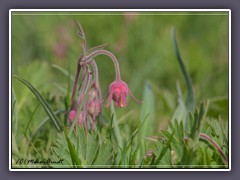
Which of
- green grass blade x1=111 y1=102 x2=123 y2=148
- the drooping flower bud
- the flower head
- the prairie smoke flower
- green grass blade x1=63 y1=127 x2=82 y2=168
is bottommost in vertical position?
green grass blade x1=63 y1=127 x2=82 y2=168

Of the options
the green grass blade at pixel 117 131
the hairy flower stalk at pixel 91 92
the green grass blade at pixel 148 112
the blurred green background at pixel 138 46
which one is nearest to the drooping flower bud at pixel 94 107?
the hairy flower stalk at pixel 91 92

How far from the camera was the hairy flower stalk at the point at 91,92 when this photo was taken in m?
2.56

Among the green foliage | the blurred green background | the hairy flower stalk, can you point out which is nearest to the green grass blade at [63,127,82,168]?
the green foliage

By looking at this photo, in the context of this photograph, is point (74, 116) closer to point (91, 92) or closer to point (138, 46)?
point (91, 92)

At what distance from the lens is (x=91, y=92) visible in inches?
102

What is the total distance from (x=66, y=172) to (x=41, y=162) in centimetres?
13

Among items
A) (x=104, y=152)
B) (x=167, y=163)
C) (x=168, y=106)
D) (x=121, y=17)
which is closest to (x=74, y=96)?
(x=104, y=152)

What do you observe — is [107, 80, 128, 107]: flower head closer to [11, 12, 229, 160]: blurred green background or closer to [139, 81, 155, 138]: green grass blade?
[139, 81, 155, 138]: green grass blade

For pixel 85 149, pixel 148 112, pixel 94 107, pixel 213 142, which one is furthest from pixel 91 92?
pixel 148 112

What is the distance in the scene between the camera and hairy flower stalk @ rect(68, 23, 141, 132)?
2562 millimetres

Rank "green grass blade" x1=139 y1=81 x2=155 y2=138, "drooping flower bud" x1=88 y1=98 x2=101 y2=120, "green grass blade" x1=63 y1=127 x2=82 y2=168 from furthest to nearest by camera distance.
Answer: "green grass blade" x1=139 y1=81 x2=155 y2=138 → "drooping flower bud" x1=88 y1=98 x2=101 y2=120 → "green grass blade" x1=63 y1=127 x2=82 y2=168

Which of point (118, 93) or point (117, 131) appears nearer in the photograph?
point (118, 93)

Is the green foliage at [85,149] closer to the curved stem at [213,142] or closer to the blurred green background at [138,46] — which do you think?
the curved stem at [213,142]
